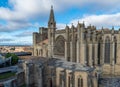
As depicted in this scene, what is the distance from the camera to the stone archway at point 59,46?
175 feet

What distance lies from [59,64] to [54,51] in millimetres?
20037

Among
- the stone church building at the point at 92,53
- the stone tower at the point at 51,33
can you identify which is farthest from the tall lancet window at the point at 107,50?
the stone tower at the point at 51,33

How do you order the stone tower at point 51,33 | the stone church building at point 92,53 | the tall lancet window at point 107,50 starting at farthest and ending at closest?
the stone tower at point 51,33 → the tall lancet window at point 107,50 → the stone church building at point 92,53

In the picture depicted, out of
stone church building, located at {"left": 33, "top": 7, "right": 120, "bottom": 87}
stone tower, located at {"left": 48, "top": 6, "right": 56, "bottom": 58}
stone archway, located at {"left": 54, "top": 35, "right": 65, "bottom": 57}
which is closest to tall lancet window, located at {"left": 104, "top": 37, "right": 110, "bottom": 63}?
stone church building, located at {"left": 33, "top": 7, "right": 120, "bottom": 87}

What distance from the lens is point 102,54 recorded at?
147 feet

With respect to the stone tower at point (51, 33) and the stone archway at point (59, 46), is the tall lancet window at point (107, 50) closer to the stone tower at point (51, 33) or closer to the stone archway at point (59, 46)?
the stone archway at point (59, 46)

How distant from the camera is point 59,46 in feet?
179

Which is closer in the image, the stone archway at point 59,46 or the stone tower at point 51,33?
the stone archway at point 59,46

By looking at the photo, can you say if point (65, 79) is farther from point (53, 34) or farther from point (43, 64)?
point (53, 34)

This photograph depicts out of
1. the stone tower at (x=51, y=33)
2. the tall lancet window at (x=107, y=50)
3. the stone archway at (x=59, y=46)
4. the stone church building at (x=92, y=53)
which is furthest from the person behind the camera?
the stone tower at (x=51, y=33)

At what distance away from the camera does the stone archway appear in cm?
5341

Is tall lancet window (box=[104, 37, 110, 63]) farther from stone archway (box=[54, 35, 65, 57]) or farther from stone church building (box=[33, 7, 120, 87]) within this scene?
stone archway (box=[54, 35, 65, 57])

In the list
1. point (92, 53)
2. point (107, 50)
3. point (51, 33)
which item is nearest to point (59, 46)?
point (51, 33)

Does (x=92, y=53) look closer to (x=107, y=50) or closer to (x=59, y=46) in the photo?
(x=107, y=50)
